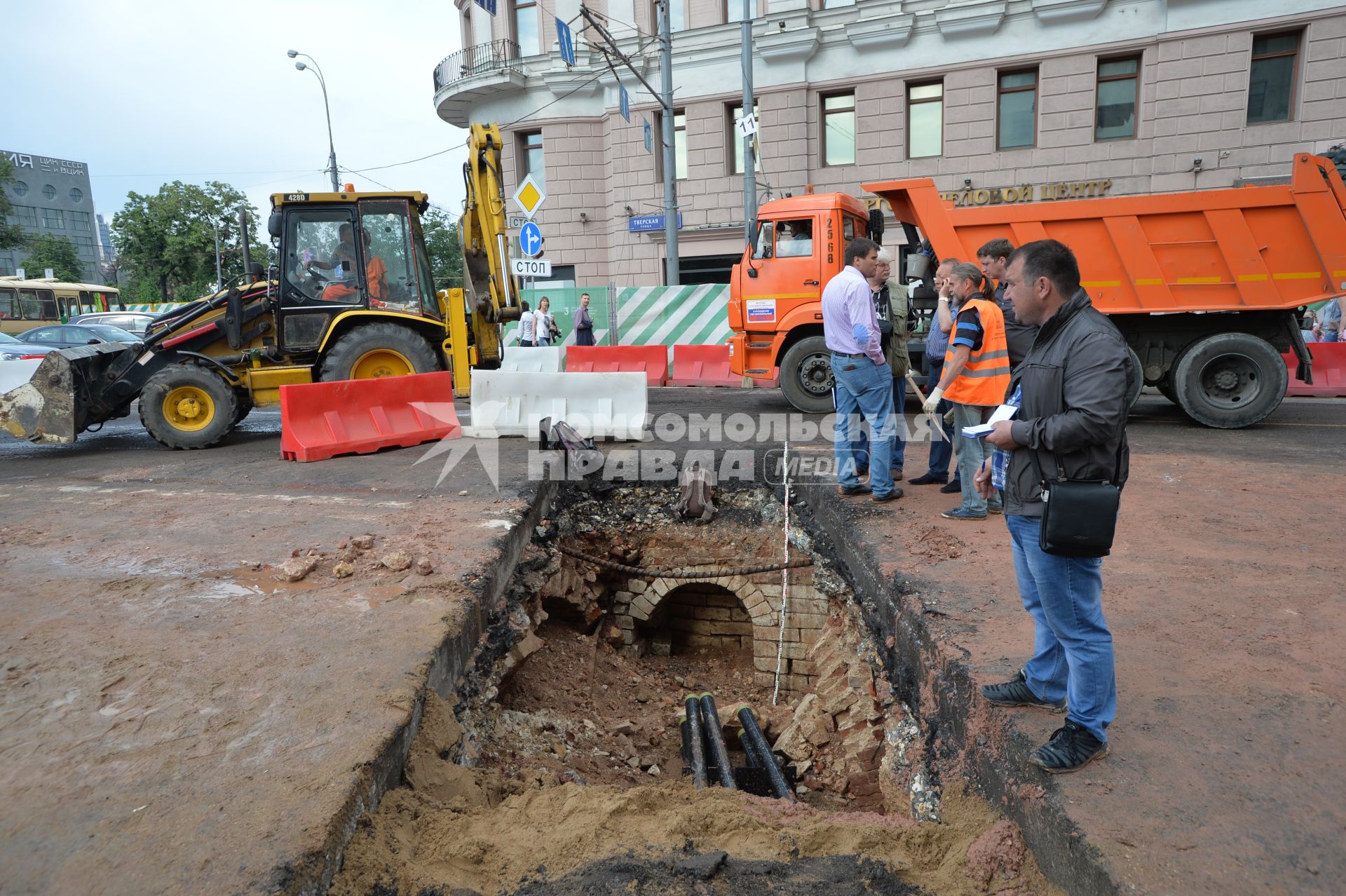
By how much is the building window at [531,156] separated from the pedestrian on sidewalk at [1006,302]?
1810 cm

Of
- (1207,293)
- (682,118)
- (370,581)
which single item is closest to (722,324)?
(682,118)

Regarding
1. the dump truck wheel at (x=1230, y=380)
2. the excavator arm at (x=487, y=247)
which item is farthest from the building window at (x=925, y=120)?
the excavator arm at (x=487, y=247)

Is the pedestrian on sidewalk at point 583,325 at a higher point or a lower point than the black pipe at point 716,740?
higher

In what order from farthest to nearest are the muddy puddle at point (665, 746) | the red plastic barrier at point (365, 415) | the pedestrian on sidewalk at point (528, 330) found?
the pedestrian on sidewalk at point (528, 330), the red plastic barrier at point (365, 415), the muddy puddle at point (665, 746)

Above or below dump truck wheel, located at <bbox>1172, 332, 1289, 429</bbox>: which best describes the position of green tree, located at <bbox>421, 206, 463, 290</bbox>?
above

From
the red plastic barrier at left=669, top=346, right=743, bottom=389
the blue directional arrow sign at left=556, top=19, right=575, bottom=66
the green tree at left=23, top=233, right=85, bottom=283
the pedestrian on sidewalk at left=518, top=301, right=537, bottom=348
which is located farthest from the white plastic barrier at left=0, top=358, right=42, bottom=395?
the green tree at left=23, top=233, right=85, bottom=283

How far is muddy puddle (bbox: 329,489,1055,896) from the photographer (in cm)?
247

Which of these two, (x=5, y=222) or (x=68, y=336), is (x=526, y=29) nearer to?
(x=68, y=336)

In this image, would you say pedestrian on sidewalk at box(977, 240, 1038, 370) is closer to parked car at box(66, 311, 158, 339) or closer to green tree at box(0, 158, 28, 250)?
parked car at box(66, 311, 158, 339)

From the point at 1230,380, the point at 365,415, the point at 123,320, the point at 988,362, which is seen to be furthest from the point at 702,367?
the point at 123,320

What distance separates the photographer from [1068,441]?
2398mm

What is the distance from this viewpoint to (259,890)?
205cm

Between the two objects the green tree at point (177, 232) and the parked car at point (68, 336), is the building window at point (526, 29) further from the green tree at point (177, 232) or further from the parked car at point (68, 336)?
the green tree at point (177, 232)

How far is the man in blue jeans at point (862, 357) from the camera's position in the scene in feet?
17.6
